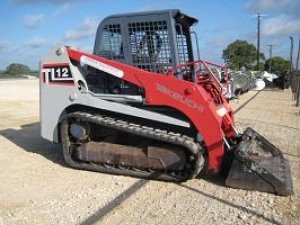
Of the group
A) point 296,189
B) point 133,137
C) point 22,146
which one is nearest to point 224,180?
point 296,189

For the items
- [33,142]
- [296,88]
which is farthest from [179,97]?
[296,88]

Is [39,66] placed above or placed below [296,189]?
above

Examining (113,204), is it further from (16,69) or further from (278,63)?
(278,63)

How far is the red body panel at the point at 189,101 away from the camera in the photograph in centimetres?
655

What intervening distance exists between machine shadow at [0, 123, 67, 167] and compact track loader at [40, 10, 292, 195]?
76cm

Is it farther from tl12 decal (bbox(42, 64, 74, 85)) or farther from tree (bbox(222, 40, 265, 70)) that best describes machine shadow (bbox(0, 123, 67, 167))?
tree (bbox(222, 40, 265, 70))

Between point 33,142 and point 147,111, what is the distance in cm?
356

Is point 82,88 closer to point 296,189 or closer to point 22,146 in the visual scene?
point 22,146

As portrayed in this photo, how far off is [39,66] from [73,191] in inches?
95.7

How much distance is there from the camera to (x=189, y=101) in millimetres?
6633

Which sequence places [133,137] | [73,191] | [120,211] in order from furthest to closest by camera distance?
[133,137], [73,191], [120,211]

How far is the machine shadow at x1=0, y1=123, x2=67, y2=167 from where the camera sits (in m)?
8.34

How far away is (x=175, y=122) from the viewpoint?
6777 mm

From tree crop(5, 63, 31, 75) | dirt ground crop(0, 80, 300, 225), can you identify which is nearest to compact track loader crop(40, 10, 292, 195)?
dirt ground crop(0, 80, 300, 225)
